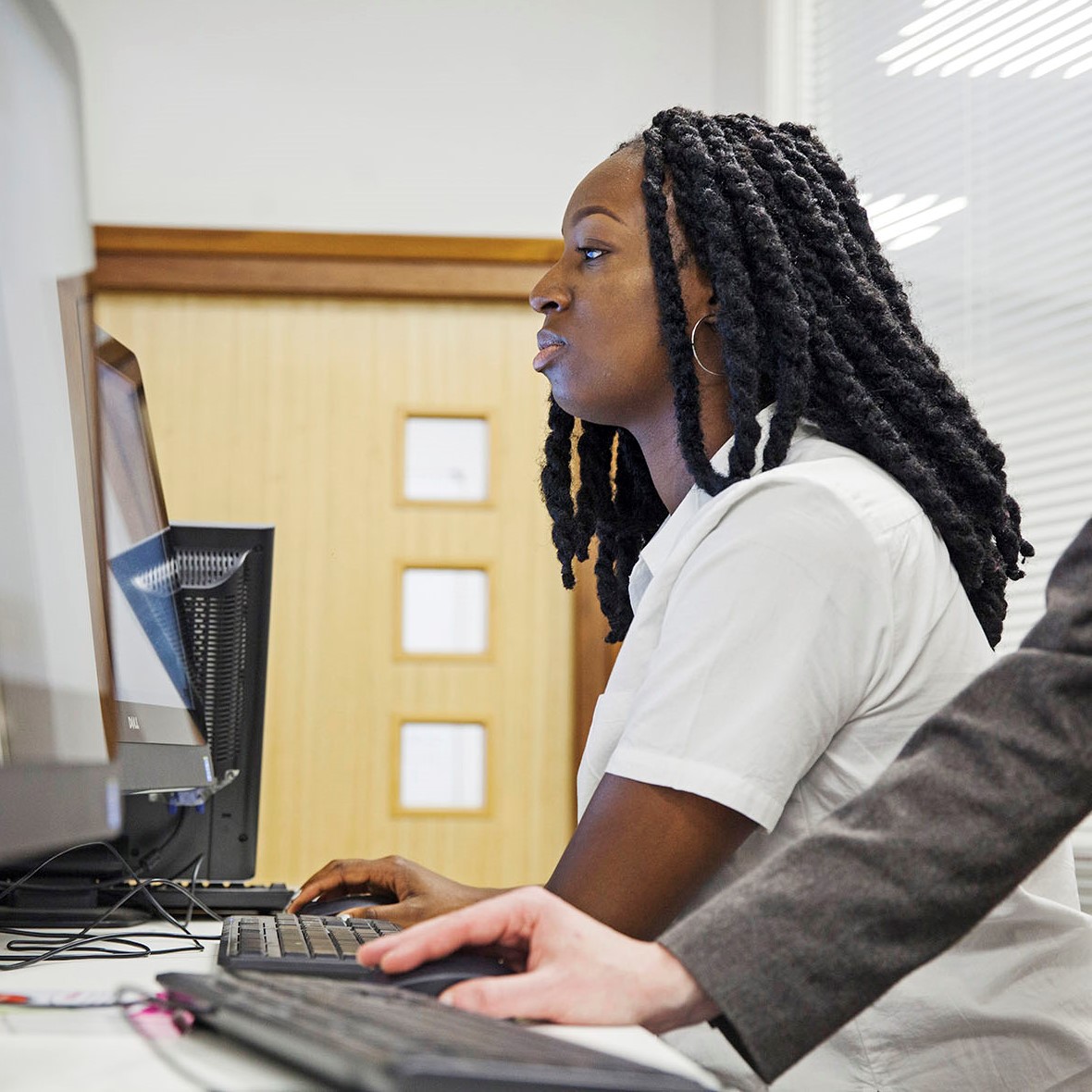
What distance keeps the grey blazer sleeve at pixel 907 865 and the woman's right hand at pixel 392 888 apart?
0.59 meters

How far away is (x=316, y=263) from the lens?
8.42ft

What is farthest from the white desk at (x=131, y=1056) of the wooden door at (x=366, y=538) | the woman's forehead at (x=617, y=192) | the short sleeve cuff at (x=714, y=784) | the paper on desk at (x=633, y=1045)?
the wooden door at (x=366, y=538)

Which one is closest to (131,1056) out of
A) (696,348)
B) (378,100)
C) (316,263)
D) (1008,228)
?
(696,348)

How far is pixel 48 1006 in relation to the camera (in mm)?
650

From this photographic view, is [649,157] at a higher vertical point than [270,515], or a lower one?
higher

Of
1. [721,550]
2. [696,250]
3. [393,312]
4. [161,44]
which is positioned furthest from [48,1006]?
[161,44]

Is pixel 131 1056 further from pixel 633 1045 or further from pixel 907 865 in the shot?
pixel 907 865

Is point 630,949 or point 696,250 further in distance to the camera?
point 696,250

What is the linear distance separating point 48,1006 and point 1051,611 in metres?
0.54

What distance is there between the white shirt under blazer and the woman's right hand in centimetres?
32

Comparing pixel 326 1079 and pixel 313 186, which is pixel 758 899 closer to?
pixel 326 1079

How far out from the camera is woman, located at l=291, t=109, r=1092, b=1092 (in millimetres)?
833

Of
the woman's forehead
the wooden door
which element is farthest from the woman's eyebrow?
the wooden door

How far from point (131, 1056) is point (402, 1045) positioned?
182 millimetres
